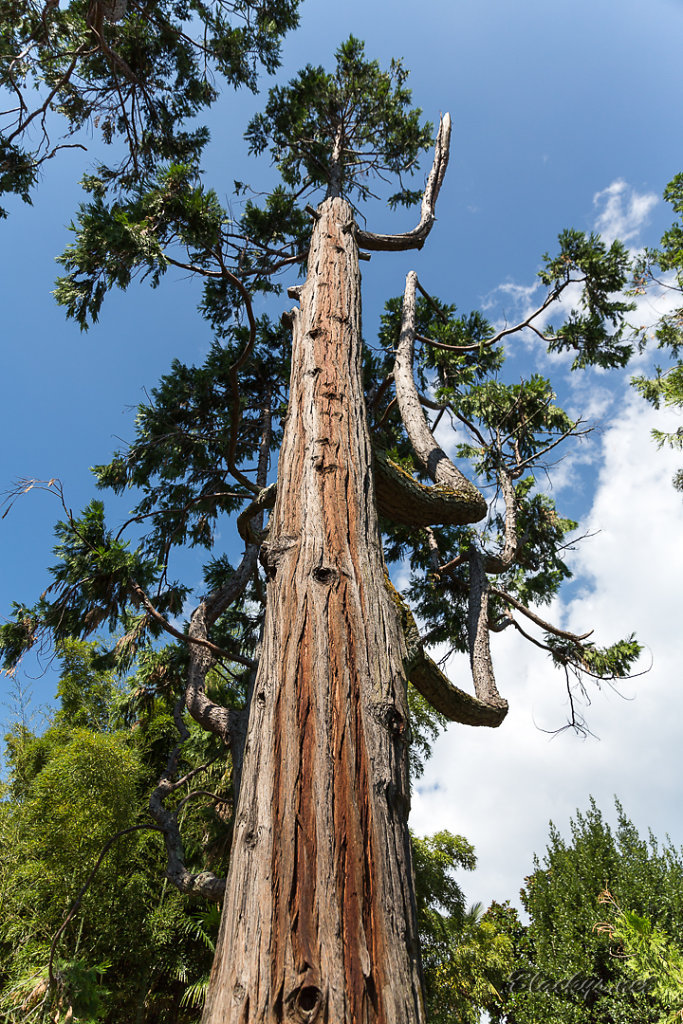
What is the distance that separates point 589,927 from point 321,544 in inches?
440

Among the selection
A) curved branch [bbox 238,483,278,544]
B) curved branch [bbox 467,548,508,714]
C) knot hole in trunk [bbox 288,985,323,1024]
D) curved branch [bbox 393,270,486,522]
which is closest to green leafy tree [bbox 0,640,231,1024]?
curved branch [bbox 238,483,278,544]

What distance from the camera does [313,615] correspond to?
1687 mm

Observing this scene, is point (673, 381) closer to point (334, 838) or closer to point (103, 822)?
point (334, 838)

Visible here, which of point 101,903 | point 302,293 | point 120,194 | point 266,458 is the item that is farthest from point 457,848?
point 120,194

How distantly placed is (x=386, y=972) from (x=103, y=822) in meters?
7.64

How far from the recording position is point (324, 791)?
4.36ft

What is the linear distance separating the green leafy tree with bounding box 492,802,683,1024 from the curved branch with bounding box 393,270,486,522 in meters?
7.10

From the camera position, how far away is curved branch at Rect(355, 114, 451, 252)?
475 cm

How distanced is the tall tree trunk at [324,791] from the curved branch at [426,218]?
3260 mm

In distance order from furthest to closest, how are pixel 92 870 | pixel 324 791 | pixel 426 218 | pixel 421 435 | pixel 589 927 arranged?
pixel 589 927
pixel 92 870
pixel 426 218
pixel 421 435
pixel 324 791

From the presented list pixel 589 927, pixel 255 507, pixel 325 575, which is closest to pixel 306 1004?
pixel 325 575

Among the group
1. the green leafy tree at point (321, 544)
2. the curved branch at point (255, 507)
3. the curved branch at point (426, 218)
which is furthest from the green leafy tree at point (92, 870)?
the curved branch at point (426, 218)

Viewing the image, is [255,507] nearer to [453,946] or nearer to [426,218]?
[426,218]

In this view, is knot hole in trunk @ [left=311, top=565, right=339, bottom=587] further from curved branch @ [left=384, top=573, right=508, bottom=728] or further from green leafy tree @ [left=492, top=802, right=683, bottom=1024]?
green leafy tree @ [left=492, top=802, right=683, bottom=1024]
